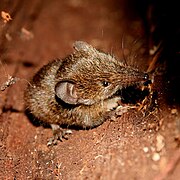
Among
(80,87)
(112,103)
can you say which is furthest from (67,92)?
(112,103)

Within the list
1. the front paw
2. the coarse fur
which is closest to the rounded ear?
the coarse fur

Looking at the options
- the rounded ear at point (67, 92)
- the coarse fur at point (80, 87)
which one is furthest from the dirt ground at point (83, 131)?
the rounded ear at point (67, 92)

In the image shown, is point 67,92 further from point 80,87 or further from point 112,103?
point 112,103

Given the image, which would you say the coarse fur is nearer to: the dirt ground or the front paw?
the front paw

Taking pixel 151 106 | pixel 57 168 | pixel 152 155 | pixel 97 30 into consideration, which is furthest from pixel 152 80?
pixel 97 30

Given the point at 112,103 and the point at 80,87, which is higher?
the point at 80,87

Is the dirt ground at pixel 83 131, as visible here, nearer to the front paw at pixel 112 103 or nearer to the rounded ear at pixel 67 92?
the front paw at pixel 112 103

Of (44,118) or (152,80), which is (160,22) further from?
(44,118)
